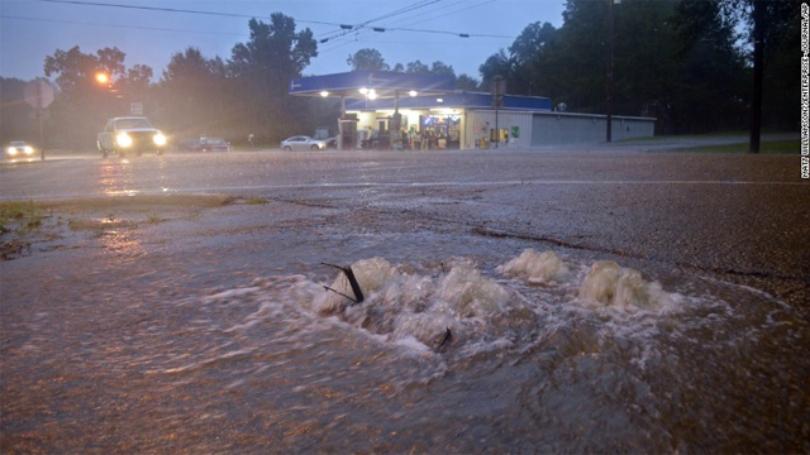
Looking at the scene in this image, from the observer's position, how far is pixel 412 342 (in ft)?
6.52

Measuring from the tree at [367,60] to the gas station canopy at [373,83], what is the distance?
309 feet

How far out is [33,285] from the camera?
290 cm

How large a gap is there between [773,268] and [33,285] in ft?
11.3

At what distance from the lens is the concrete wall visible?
4462cm

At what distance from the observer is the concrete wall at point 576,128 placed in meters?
44.6

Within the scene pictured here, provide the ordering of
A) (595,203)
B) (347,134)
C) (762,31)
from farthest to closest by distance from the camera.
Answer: (347,134) < (762,31) < (595,203)

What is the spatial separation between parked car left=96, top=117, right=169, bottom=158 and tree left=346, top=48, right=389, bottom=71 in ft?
360

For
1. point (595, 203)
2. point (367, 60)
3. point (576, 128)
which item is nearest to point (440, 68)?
point (367, 60)

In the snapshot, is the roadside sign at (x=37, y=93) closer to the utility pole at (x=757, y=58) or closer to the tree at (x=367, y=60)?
the utility pole at (x=757, y=58)

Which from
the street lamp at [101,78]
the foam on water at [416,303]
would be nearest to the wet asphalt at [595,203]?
the foam on water at [416,303]

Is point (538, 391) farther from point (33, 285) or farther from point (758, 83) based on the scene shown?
point (758, 83)

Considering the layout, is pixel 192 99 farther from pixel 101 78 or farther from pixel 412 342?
pixel 412 342

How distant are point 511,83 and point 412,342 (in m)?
75.6

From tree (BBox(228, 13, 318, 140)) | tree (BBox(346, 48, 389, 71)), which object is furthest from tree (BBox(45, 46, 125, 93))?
tree (BBox(346, 48, 389, 71))
